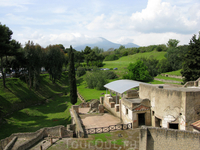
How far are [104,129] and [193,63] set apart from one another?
79.6ft

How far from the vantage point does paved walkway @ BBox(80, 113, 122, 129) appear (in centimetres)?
1757

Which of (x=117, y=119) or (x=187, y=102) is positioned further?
(x=117, y=119)

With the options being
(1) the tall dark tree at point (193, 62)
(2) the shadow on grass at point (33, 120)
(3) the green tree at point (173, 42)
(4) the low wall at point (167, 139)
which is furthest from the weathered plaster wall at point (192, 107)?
(3) the green tree at point (173, 42)

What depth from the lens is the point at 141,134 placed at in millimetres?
10703

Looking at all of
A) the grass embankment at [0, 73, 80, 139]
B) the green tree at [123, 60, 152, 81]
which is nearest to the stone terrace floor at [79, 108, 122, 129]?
the grass embankment at [0, 73, 80, 139]

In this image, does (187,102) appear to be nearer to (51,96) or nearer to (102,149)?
(102,149)

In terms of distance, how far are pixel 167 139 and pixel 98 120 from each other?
9.86 m

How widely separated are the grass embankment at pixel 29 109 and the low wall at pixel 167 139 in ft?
45.7

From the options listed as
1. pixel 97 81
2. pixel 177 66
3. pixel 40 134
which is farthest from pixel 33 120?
pixel 177 66

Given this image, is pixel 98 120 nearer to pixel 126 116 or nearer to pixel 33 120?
pixel 126 116

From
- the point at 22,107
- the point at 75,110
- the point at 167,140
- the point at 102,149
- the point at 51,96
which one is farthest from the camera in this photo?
the point at 51,96

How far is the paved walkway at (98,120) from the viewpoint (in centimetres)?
1757

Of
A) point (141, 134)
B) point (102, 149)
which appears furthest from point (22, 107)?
point (141, 134)

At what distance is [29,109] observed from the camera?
28.3 metres
